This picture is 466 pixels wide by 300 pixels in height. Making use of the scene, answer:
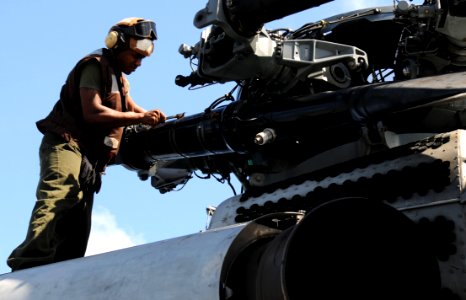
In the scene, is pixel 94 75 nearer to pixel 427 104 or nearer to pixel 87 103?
pixel 87 103

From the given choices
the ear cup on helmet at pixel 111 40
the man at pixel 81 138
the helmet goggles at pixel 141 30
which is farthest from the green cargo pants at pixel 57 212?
the helmet goggles at pixel 141 30

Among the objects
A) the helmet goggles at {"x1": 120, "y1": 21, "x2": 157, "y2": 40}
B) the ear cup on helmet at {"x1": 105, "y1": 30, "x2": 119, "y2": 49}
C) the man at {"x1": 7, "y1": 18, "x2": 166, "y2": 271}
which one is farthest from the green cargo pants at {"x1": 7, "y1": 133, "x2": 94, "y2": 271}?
the helmet goggles at {"x1": 120, "y1": 21, "x2": 157, "y2": 40}

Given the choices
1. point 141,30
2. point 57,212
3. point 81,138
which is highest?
point 141,30

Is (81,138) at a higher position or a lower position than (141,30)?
lower

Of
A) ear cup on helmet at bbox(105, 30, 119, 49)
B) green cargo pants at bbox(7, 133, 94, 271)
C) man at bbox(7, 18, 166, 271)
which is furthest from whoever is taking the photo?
ear cup on helmet at bbox(105, 30, 119, 49)

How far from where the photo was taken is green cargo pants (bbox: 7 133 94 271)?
5.93 meters

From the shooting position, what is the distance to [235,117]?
21.8 ft

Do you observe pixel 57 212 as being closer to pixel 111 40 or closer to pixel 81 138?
pixel 81 138

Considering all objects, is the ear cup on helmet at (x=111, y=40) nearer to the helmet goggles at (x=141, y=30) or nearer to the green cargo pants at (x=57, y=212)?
the helmet goggles at (x=141, y=30)

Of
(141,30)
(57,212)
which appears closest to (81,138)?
(57,212)

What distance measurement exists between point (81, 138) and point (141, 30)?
99 centimetres

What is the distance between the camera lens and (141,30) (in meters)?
6.75

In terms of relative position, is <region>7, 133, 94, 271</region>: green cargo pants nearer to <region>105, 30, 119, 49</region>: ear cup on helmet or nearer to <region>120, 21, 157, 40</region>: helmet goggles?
<region>105, 30, 119, 49</region>: ear cup on helmet

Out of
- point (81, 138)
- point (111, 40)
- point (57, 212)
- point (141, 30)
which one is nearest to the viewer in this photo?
point (57, 212)
